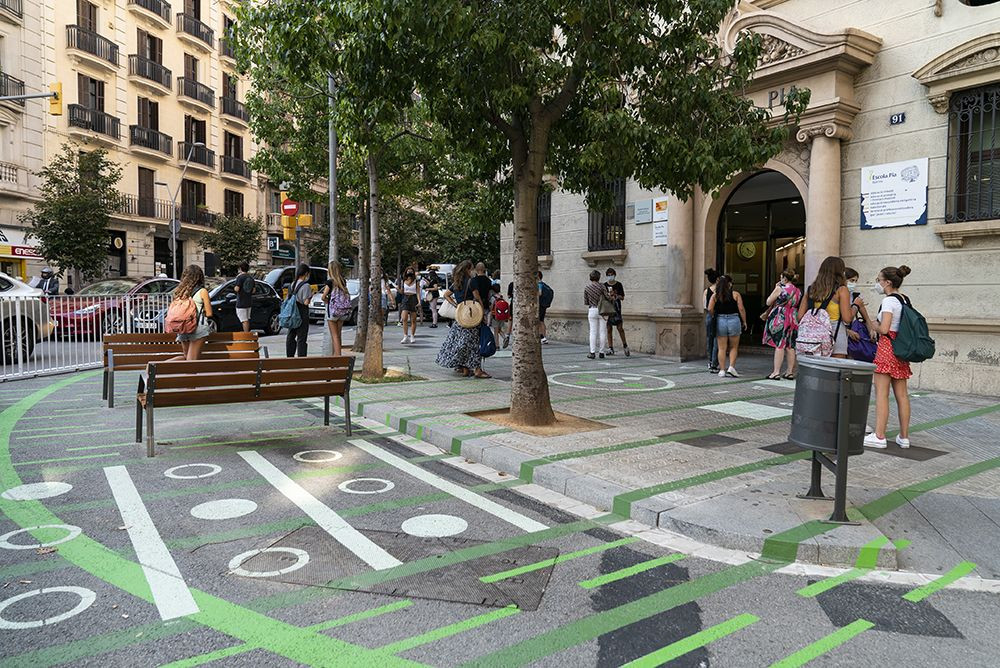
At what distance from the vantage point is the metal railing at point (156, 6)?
3319 centimetres

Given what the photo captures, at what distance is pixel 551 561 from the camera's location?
12.4ft

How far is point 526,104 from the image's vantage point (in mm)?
7172

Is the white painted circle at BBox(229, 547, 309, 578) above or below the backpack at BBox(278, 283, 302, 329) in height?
below

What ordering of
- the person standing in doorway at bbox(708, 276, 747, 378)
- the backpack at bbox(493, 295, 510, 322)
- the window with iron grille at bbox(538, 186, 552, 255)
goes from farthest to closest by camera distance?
the window with iron grille at bbox(538, 186, 552, 255) → the backpack at bbox(493, 295, 510, 322) → the person standing in doorway at bbox(708, 276, 747, 378)

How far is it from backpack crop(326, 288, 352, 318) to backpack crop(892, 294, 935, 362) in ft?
26.5

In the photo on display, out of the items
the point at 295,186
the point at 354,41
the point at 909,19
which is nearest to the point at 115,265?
the point at 295,186

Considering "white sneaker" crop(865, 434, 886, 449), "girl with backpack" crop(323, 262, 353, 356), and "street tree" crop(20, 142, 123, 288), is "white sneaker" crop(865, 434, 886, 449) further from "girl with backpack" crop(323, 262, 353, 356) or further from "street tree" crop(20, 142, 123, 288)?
"street tree" crop(20, 142, 123, 288)

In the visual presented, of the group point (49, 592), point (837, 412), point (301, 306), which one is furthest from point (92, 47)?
point (837, 412)

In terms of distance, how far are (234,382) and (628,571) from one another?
4.13 meters

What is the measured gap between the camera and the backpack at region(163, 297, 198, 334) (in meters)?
7.90

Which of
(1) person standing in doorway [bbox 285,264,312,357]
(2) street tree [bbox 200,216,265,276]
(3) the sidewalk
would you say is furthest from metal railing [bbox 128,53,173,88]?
(3) the sidewalk

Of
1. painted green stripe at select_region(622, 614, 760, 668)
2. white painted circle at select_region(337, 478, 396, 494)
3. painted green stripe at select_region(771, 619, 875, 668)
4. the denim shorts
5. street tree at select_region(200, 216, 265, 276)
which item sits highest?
street tree at select_region(200, 216, 265, 276)

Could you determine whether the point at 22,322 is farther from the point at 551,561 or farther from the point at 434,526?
the point at 551,561

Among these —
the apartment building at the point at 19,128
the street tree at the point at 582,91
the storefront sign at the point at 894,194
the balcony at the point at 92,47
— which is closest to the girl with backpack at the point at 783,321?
the storefront sign at the point at 894,194
